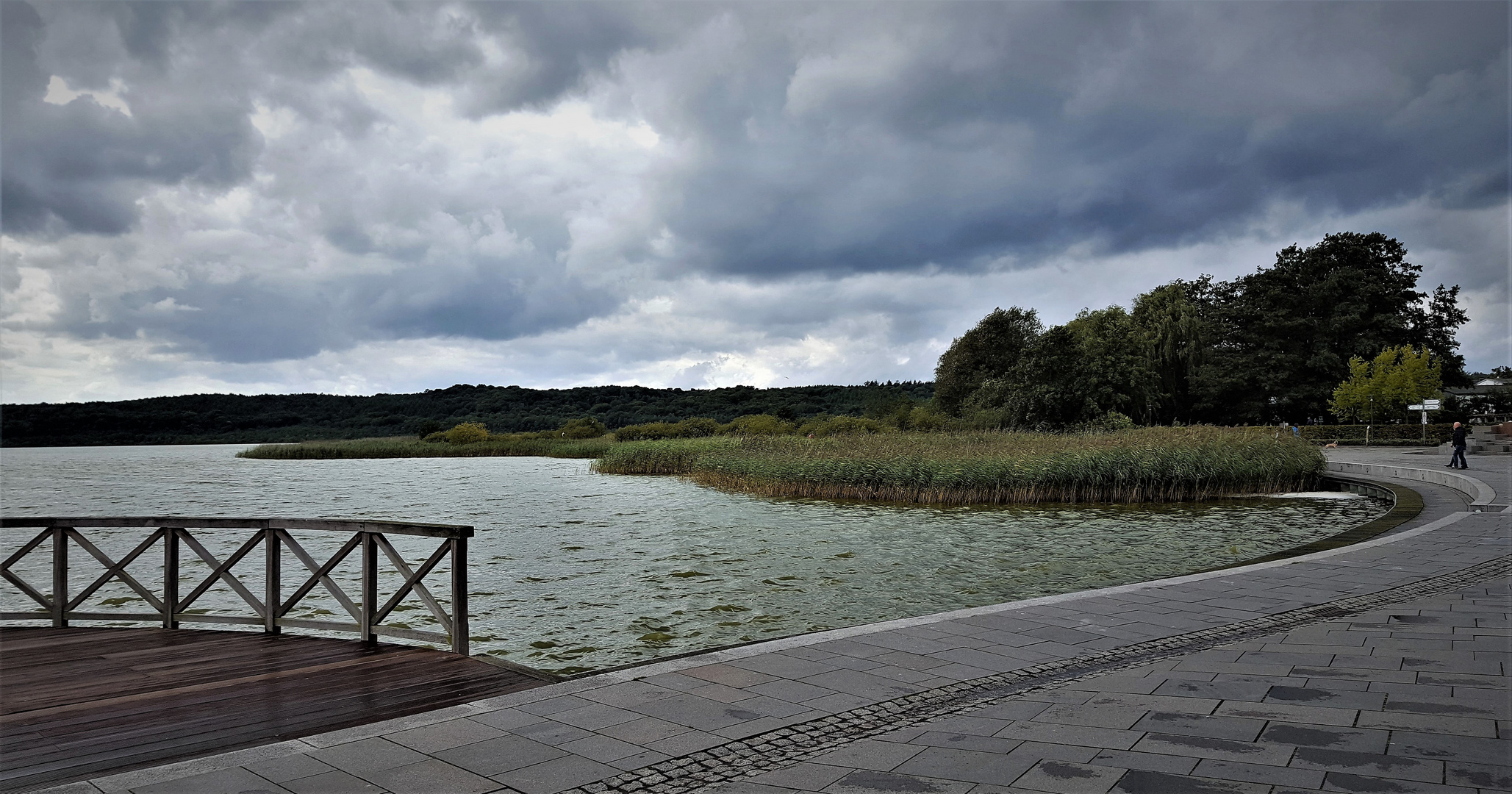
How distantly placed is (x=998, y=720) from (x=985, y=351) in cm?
4915

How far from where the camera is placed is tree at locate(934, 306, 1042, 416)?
5094 cm

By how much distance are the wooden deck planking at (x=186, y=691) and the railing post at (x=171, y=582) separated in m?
0.14

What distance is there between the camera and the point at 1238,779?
10.7 feet

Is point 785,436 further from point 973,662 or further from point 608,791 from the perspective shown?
point 608,791

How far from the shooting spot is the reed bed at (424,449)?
177 ft

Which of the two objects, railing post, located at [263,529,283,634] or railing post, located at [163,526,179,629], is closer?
railing post, located at [263,529,283,634]

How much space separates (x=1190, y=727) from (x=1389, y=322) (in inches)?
2441

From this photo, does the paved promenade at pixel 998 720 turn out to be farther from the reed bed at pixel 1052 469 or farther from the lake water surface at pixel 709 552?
the reed bed at pixel 1052 469

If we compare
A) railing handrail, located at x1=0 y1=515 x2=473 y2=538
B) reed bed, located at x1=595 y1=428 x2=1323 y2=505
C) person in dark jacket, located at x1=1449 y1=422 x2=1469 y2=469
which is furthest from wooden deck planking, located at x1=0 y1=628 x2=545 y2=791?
person in dark jacket, located at x1=1449 y1=422 x2=1469 y2=469

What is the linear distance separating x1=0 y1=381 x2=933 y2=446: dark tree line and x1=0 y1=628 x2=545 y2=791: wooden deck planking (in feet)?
190

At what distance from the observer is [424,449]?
57219mm

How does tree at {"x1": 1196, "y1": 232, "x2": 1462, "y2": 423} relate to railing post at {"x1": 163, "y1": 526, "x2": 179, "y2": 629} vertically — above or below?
above

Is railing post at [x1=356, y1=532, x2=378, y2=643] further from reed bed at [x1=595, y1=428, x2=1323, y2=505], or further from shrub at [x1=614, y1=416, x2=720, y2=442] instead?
shrub at [x1=614, y1=416, x2=720, y2=442]

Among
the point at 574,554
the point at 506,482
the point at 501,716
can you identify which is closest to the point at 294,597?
the point at 501,716
